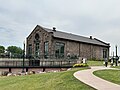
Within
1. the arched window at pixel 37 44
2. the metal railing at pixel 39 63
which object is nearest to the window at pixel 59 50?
the arched window at pixel 37 44

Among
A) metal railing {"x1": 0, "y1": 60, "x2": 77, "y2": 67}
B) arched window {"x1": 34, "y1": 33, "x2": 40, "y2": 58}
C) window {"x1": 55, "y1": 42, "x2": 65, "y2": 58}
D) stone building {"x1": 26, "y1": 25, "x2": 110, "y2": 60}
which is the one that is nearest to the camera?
metal railing {"x1": 0, "y1": 60, "x2": 77, "y2": 67}

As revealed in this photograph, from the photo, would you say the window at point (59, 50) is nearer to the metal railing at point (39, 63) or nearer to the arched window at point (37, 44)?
the arched window at point (37, 44)

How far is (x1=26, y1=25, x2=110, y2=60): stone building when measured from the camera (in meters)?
40.2

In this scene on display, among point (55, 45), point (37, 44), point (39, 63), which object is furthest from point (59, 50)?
point (39, 63)

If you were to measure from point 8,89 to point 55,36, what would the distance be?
26.6 meters

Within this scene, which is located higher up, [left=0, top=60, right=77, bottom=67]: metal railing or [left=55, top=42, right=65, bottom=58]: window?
[left=55, top=42, right=65, bottom=58]: window

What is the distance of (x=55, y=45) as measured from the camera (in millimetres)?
40344

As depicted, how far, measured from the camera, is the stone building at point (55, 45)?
132ft

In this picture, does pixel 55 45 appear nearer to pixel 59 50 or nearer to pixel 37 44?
pixel 59 50

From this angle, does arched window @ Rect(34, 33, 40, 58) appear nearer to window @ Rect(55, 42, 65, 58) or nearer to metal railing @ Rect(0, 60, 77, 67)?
window @ Rect(55, 42, 65, 58)

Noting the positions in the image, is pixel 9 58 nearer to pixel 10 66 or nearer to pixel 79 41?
pixel 10 66

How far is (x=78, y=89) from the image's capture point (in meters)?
11.3

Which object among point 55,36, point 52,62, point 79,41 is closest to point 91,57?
point 79,41

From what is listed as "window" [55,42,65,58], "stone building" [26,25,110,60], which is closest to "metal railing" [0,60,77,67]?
"stone building" [26,25,110,60]
